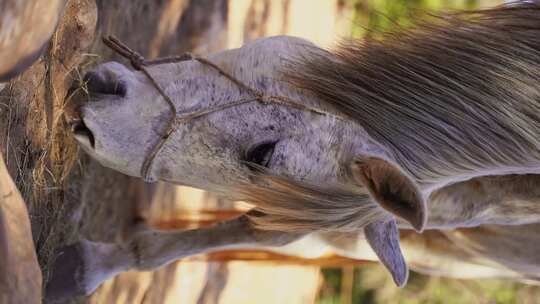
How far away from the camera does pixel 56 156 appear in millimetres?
3131

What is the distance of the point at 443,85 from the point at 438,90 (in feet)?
0.08

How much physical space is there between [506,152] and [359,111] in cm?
51

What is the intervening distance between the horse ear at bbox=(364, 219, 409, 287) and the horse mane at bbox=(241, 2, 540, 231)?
0.74ft

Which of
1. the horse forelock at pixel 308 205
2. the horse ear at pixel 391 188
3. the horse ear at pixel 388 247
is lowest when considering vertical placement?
the horse ear at pixel 388 247

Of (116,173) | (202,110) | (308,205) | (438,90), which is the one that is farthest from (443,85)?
(116,173)

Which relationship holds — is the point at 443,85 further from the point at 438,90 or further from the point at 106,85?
the point at 106,85

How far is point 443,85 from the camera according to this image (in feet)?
7.99

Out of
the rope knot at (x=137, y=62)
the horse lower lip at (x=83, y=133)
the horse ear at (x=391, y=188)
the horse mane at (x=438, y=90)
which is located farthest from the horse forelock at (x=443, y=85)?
the horse lower lip at (x=83, y=133)

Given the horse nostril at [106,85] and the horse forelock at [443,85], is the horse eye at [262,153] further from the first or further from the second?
the horse nostril at [106,85]

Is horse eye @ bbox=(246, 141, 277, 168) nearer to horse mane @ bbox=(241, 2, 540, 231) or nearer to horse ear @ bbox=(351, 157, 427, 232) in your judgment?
horse mane @ bbox=(241, 2, 540, 231)

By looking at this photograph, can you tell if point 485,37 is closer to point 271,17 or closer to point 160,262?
point 160,262

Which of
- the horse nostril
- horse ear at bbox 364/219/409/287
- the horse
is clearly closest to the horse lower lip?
the horse

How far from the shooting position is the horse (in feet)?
7.93

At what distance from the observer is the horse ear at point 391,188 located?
88.7 inches
